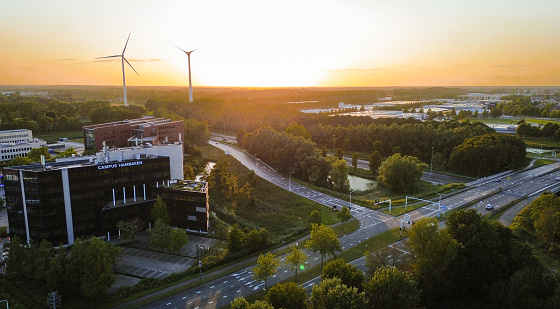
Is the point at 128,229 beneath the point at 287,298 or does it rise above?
beneath

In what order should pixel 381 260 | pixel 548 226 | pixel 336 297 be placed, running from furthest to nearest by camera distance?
pixel 548 226 → pixel 381 260 → pixel 336 297

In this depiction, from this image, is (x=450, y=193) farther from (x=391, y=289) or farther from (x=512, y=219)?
(x=391, y=289)

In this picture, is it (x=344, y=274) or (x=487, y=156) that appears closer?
(x=344, y=274)

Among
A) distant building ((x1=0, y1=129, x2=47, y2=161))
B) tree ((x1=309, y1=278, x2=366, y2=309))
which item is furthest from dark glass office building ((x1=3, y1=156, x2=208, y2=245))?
distant building ((x1=0, y1=129, x2=47, y2=161))

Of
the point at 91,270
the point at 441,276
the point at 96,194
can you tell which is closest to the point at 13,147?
the point at 96,194

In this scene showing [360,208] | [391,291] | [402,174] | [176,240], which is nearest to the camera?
[391,291]

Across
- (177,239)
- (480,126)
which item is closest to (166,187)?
(177,239)

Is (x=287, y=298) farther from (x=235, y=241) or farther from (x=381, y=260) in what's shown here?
(x=235, y=241)
